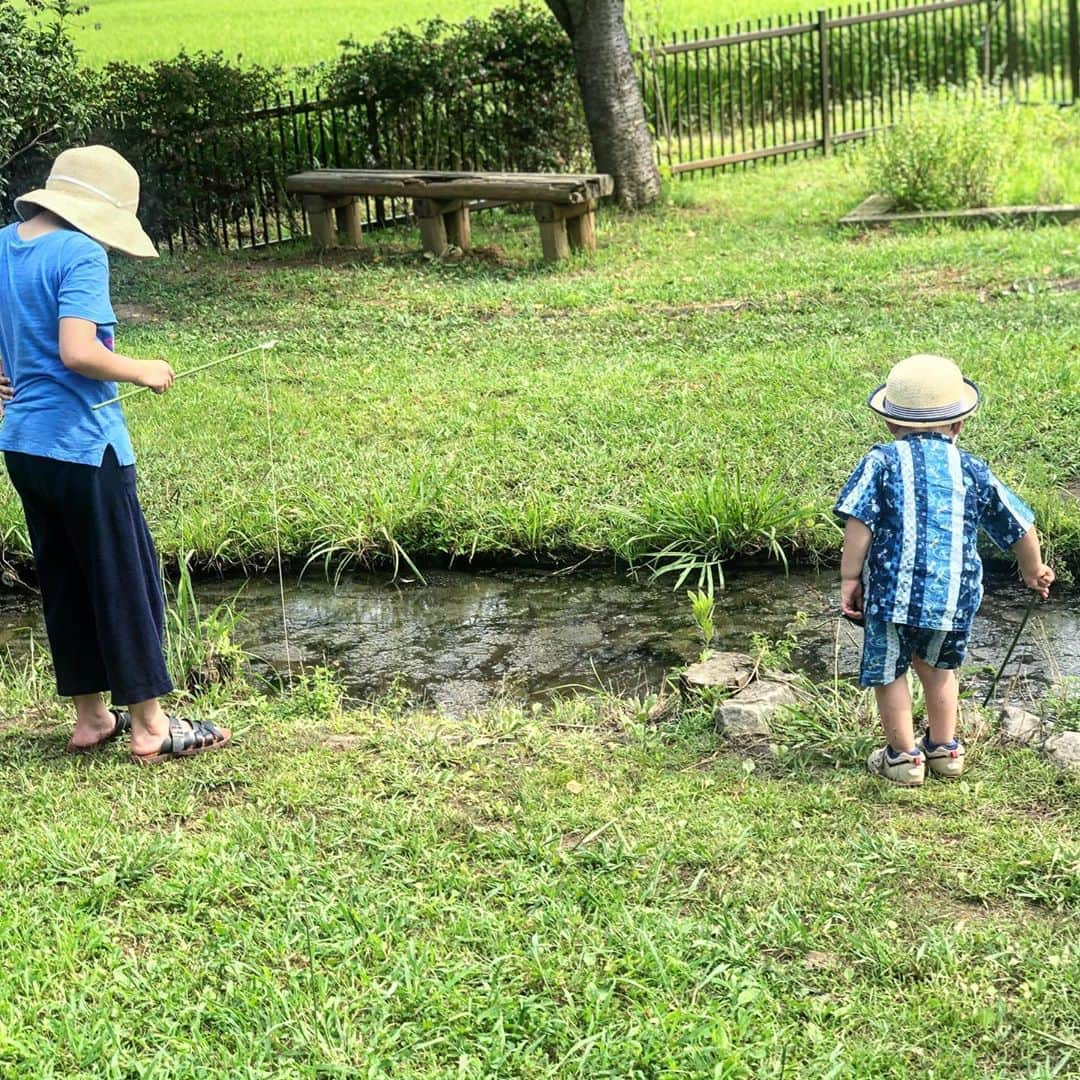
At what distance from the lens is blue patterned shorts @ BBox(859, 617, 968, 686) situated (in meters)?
3.91

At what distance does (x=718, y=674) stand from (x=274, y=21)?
22069 mm

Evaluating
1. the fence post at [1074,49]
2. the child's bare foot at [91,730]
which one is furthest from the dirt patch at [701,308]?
the fence post at [1074,49]

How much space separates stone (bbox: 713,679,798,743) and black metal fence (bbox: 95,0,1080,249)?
33.1 ft

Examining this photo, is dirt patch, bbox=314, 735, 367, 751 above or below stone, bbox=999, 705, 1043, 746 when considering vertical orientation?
above

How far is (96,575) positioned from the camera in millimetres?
4098

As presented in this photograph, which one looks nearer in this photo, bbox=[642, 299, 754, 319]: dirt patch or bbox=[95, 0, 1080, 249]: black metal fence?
bbox=[642, 299, 754, 319]: dirt patch

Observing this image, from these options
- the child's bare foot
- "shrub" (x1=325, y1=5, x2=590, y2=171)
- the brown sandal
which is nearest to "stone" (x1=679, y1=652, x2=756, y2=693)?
the brown sandal

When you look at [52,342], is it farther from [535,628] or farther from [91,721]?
[535,628]

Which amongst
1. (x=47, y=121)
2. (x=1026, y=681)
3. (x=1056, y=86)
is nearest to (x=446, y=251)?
(x=47, y=121)

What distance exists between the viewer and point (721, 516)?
19.4ft

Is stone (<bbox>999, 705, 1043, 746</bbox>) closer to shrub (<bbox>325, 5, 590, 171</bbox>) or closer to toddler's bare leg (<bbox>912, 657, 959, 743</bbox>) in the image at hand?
toddler's bare leg (<bbox>912, 657, 959, 743</bbox>)

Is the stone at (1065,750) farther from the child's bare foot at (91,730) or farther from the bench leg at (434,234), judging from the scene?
the bench leg at (434,234)

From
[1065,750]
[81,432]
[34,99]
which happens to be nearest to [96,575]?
[81,432]

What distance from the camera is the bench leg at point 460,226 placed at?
39.3ft
